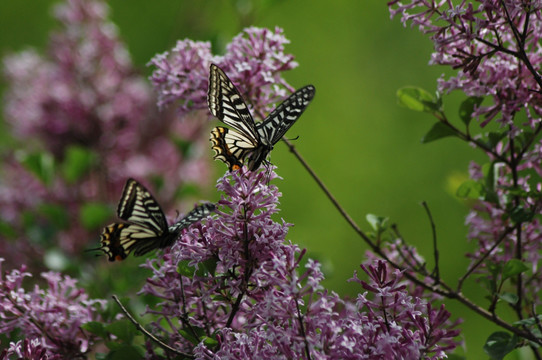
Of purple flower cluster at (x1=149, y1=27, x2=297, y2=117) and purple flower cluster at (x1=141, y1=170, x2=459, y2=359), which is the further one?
purple flower cluster at (x1=149, y1=27, x2=297, y2=117)

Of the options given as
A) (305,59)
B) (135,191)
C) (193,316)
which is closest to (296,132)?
(305,59)

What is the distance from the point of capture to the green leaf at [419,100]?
2.62ft

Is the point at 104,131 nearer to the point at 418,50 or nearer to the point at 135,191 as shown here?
the point at 135,191

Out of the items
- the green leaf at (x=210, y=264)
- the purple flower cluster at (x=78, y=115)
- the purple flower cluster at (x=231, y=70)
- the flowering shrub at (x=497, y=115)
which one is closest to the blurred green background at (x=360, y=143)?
the purple flower cluster at (x=78, y=115)

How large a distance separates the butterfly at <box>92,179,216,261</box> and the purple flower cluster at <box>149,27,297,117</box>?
0.44ft

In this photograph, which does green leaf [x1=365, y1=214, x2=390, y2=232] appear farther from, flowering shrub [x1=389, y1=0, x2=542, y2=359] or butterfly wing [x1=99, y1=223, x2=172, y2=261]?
butterfly wing [x1=99, y1=223, x2=172, y2=261]

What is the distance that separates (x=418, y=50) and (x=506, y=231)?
1977 mm

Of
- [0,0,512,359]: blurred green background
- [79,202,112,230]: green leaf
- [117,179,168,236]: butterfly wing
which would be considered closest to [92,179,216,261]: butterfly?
[117,179,168,236]: butterfly wing

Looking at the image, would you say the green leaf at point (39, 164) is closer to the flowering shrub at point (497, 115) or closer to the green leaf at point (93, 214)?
the green leaf at point (93, 214)

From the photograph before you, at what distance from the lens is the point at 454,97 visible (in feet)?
8.87

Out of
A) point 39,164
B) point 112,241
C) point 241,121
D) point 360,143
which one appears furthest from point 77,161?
point 360,143

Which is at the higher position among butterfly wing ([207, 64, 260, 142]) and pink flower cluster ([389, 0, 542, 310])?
butterfly wing ([207, 64, 260, 142])

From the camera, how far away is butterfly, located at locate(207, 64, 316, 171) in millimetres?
774

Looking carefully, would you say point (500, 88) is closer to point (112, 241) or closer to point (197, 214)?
point (197, 214)
